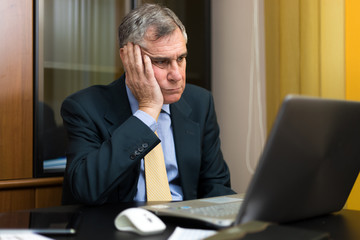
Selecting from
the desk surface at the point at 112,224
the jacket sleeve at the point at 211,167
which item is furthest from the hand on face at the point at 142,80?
the desk surface at the point at 112,224

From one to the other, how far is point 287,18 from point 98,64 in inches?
37.7

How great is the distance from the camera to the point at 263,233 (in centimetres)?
60

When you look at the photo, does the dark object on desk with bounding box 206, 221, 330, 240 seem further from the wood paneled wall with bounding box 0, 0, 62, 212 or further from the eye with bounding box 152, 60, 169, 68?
the wood paneled wall with bounding box 0, 0, 62, 212

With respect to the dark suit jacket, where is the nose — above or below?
above

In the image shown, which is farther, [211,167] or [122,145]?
[211,167]

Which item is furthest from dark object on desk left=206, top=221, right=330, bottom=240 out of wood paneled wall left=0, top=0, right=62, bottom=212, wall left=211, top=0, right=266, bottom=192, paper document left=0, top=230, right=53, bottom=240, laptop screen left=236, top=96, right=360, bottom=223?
wall left=211, top=0, right=266, bottom=192

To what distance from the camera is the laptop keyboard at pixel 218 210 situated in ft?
2.65

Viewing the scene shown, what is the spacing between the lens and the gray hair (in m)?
1.46

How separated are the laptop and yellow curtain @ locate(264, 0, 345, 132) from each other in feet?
3.42

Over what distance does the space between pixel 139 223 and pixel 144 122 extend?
1.95 ft

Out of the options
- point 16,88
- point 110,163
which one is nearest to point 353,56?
point 110,163

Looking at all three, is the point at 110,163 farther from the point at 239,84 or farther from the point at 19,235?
the point at 239,84

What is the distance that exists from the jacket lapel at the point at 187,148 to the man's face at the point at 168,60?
0.10 meters

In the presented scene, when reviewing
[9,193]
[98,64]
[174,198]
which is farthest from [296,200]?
[98,64]
